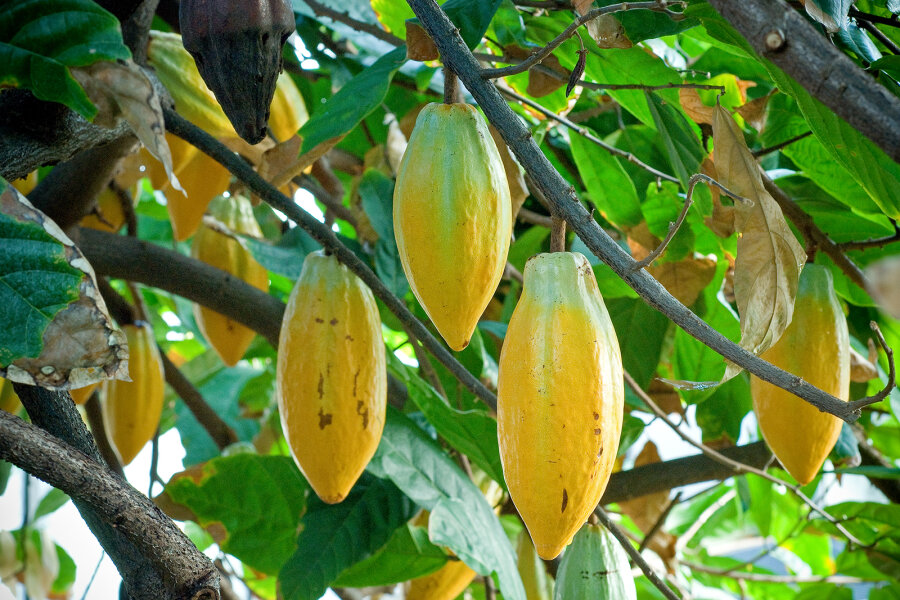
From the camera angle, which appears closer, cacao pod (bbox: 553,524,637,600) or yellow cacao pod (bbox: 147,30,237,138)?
cacao pod (bbox: 553,524,637,600)

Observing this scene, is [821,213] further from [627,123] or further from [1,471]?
[1,471]

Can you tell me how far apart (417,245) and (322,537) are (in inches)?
18.6

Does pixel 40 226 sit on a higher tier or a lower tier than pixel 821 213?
lower

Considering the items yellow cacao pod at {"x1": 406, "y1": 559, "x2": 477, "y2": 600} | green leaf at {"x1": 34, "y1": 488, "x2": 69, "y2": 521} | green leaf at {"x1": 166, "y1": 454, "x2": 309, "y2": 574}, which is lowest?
green leaf at {"x1": 34, "y1": 488, "x2": 69, "y2": 521}

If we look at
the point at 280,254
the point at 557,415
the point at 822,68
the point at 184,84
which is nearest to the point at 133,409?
the point at 280,254

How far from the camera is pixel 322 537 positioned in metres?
0.85

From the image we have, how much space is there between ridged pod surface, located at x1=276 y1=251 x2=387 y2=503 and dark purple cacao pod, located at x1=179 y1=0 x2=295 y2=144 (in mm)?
170

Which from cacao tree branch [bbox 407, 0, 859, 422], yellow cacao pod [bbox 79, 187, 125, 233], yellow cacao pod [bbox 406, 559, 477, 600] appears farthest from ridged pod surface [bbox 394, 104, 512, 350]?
yellow cacao pod [bbox 79, 187, 125, 233]

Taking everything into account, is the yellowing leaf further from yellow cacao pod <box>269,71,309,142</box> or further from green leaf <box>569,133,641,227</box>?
yellow cacao pod <box>269,71,309,142</box>

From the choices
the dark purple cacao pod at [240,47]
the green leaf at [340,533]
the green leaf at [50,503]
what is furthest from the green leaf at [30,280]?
the green leaf at [50,503]

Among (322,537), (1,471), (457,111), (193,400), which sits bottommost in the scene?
(1,471)

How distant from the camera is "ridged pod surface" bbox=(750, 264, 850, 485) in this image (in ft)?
2.00

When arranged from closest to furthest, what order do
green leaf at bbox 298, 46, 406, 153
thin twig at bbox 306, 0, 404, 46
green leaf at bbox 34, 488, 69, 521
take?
green leaf at bbox 298, 46, 406, 153
thin twig at bbox 306, 0, 404, 46
green leaf at bbox 34, 488, 69, 521

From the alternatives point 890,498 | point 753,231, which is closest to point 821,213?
point 890,498
